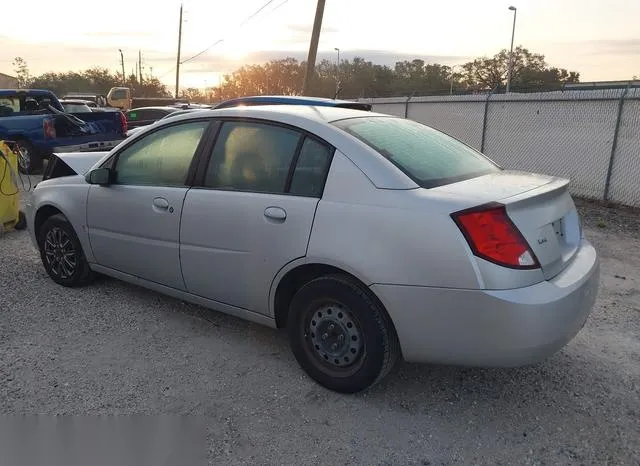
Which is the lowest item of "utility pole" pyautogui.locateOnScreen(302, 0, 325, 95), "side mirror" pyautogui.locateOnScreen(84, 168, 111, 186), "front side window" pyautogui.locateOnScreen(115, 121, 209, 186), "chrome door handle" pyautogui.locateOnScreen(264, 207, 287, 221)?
"chrome door handle" pyautogui.locateOnScreen(264, 207, 287, 221)

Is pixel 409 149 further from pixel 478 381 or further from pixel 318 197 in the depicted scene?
pixel 478 381

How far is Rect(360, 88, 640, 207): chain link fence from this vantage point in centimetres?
879

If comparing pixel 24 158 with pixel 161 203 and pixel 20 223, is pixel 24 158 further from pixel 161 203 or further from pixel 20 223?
pixel 161 203

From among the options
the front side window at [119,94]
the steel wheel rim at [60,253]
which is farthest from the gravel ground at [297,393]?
the front side window at [119,94]

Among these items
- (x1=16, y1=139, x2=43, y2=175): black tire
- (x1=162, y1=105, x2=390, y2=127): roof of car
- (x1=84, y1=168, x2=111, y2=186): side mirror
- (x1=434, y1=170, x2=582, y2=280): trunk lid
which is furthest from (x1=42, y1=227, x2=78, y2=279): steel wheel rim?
(x1=16, y1=139, x2=43, y2=175): black tire

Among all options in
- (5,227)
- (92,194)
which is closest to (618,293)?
(92,194)

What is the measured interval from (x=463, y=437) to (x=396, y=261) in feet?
3.19

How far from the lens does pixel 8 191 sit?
258 inches

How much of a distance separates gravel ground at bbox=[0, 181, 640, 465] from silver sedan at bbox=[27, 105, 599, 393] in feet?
0.92

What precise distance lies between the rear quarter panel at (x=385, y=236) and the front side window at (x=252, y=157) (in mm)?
382

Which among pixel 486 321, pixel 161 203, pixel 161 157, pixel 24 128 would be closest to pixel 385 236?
pixel 486 321

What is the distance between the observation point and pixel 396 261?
8.75 ft

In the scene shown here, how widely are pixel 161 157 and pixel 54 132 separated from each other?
8.79 m

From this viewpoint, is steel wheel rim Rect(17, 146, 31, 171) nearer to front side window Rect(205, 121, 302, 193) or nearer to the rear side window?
front side window Rect(205, 121, 302, 193)
